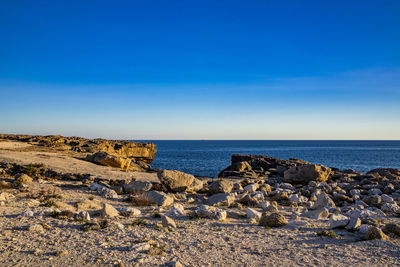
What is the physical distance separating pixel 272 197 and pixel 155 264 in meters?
10.3

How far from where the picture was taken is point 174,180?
52.2 feet

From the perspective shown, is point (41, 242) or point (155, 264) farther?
point (41, 242)

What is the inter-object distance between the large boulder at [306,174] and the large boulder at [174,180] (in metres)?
10.6

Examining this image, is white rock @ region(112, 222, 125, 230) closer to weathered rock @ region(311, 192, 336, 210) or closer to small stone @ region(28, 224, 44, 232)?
small stone @ region(28, 224, 44, 232)

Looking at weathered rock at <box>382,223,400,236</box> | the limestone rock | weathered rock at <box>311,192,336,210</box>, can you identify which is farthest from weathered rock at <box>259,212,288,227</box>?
the limestone rock

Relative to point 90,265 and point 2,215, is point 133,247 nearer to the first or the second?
point 90,265

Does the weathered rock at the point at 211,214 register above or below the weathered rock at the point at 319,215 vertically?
above

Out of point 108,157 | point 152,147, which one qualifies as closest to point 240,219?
point 108,157

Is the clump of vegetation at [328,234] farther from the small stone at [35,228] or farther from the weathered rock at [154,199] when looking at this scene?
the small stone at [35,228]

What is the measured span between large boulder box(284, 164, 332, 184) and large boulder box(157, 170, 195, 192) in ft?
34.8

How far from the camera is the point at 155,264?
6297 millimetres

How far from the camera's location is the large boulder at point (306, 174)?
23016 mm

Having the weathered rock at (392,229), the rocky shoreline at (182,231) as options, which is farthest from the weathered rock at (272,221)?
the weathered rock at (392,229)

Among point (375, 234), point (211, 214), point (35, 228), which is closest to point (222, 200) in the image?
point (211, 214)
